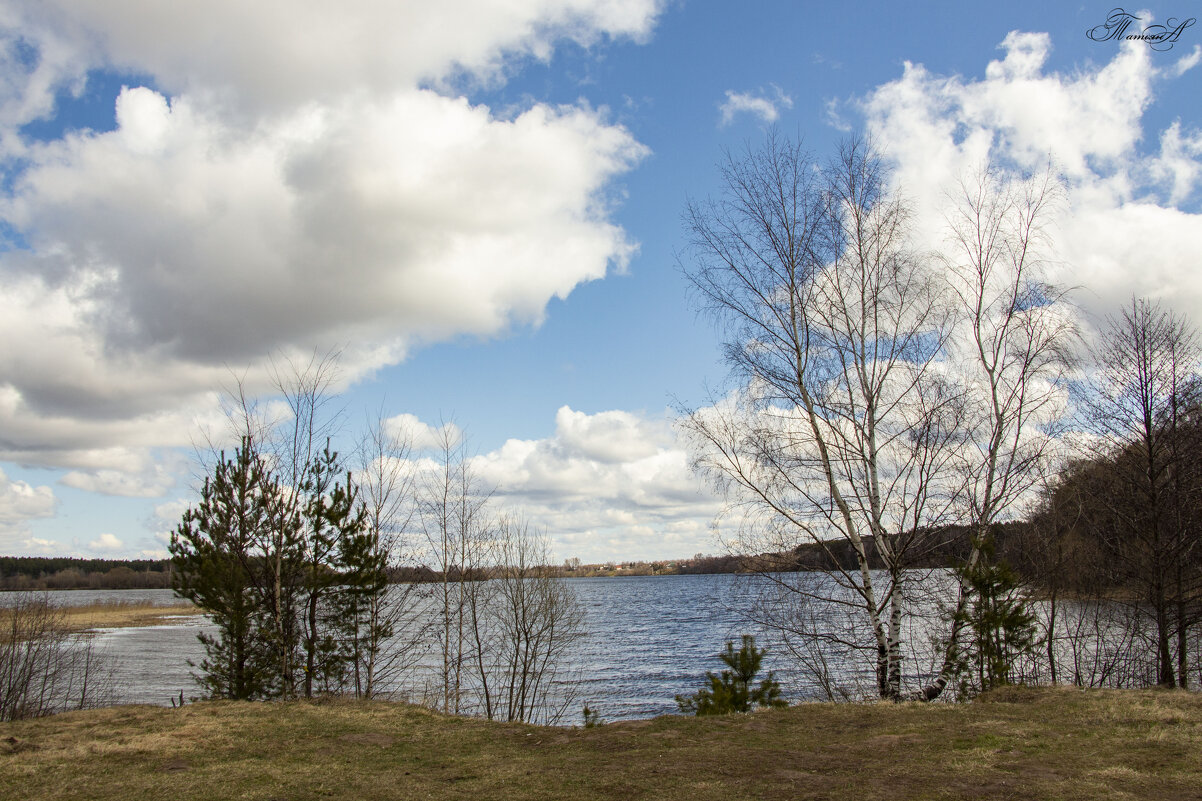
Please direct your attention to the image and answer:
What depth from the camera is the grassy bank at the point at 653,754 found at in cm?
642

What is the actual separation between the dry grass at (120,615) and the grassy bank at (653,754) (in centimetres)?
5930

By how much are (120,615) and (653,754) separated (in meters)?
85.2

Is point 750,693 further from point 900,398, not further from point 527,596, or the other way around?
point 527,596

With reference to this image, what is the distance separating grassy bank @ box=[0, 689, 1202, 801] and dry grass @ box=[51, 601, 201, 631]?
59298mm

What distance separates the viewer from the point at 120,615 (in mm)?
73625

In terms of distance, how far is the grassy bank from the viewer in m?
6.42

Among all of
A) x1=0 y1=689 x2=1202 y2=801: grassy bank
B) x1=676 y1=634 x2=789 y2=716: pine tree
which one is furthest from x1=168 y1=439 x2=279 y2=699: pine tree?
x1=676 y1=634 x2=789 y2=716: pine tree

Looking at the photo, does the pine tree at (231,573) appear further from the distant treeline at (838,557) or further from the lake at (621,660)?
the distant treeline at (838,557)

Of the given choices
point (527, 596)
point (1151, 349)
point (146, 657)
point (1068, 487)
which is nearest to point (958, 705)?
point (1068, 487)

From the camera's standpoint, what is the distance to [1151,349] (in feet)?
52.2

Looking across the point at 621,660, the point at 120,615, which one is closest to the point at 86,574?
the point at 120,615

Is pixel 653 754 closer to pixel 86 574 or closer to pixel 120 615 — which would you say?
pixel 120 615

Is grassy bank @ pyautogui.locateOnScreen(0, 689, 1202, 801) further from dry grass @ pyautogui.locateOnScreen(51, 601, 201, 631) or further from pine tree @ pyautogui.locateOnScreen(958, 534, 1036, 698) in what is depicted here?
dry grass @ pyautogui.locateOnScreen(51, 601, 201, 631)

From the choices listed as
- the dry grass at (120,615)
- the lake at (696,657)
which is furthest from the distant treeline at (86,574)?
the lake at (696,657)
